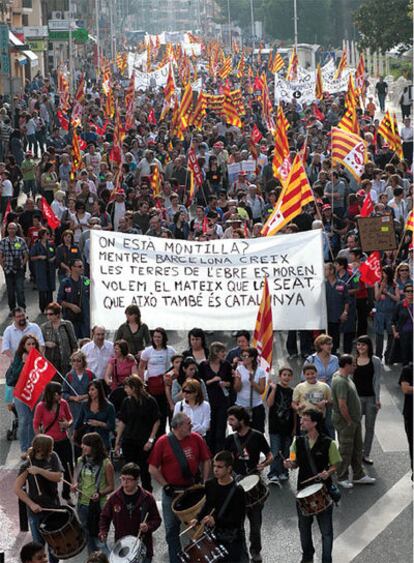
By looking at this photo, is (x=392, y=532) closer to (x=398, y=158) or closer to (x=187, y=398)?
(x=187, y=398)

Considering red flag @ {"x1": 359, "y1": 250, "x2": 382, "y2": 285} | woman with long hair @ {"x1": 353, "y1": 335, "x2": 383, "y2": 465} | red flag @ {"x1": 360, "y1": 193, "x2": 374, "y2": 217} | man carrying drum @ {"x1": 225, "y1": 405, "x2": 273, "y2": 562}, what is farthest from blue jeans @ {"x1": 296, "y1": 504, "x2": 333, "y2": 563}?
red flag @ {"x1": 360, "y1": 193, "x2": 374, "y2": 217}

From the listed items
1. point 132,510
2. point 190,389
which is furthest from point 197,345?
point 132,510

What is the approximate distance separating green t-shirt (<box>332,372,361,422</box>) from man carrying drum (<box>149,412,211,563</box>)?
1958 mm

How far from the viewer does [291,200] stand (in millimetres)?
19953

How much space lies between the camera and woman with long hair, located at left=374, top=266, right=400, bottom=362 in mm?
17719

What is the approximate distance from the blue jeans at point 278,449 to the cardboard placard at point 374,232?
5.47m

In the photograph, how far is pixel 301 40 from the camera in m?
121

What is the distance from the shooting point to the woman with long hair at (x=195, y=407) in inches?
497

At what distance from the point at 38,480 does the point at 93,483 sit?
42 centimetres

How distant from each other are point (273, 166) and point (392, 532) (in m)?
16.0

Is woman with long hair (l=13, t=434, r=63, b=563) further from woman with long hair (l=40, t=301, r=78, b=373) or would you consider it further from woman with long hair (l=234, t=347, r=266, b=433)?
woman with long hair (l=40, t=301, r=78, b=373)

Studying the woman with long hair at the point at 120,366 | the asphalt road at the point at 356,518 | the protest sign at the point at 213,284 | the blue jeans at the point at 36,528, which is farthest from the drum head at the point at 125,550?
the protest sign at the point at 213,284

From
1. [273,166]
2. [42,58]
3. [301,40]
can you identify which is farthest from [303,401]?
[301,40]

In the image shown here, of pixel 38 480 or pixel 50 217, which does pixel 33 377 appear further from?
pixel 50 217
